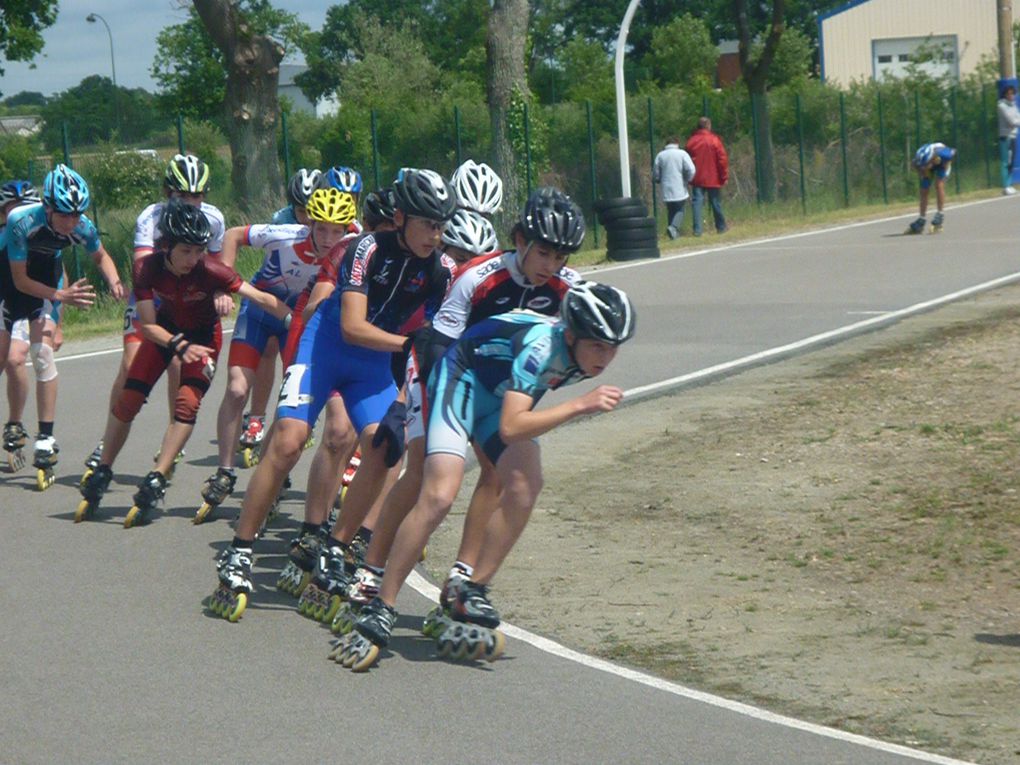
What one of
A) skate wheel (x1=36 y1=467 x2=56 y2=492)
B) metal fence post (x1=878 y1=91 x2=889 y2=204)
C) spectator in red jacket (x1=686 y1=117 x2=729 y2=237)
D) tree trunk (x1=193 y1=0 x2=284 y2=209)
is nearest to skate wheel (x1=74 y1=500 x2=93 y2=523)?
skate wheel (x1=36 y1=467 x2=56 y2=492)

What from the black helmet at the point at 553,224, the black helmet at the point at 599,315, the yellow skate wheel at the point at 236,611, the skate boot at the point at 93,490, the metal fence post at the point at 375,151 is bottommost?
the yellow skate wheel at the point at 236,611

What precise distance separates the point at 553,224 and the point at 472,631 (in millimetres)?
1738

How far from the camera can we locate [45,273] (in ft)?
37.2

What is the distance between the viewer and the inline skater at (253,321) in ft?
32.4

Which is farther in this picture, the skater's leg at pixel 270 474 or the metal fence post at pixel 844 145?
the metal fence post at pixel 844 145

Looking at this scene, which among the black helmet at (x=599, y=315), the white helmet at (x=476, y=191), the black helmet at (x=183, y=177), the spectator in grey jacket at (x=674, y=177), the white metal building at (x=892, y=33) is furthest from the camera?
the white metal building at (x=892, y=33)

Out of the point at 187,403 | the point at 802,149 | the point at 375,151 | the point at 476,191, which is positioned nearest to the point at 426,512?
the point at 476,191

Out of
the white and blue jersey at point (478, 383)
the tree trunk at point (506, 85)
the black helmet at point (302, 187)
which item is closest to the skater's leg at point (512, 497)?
the white and blue jersey at point (478, 383)

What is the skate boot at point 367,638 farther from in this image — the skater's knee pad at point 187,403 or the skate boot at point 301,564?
the skater's knee pad at point 187,403

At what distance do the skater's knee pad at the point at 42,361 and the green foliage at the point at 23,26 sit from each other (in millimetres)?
34400

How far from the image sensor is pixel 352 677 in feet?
22.3

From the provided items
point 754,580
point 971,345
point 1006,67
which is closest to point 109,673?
point 754,580

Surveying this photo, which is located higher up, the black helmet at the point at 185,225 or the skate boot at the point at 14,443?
the black helmet at the point at 185,225

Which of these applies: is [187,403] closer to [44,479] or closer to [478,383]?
[44,479]
